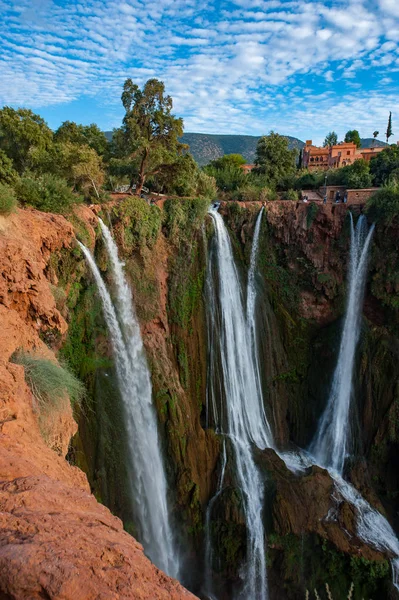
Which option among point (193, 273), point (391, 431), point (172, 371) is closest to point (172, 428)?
point (172, 371)

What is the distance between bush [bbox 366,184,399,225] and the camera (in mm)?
13484

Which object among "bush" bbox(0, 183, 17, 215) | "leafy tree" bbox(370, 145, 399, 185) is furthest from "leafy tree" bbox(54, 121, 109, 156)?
"leafy tree" bbox(370, 145, 399, 185)

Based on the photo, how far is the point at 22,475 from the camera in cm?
346

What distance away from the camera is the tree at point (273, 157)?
23972mm

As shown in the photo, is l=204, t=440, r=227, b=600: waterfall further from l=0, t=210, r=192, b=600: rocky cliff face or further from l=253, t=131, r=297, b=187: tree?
l=253, t=131, r=297, b=187: tree

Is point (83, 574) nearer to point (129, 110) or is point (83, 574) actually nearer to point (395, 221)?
point (395, 221)

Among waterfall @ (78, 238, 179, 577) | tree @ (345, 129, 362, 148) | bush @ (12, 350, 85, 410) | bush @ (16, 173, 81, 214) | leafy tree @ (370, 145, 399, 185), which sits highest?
tree @ (345, 129, 362, 148)

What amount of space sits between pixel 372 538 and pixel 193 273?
9572mm

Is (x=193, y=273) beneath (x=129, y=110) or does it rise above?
beneath

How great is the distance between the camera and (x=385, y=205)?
1363 cm

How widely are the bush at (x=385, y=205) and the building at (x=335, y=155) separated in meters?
31.7

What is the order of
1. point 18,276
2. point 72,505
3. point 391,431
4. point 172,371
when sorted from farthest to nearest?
1. point 391,431
2. point 172,371
3. point 18,276
4. point 72,505

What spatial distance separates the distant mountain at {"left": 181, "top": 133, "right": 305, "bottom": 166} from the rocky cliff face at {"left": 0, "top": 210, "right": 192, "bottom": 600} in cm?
9092

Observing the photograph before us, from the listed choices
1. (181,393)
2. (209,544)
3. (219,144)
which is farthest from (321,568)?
(219,144)
